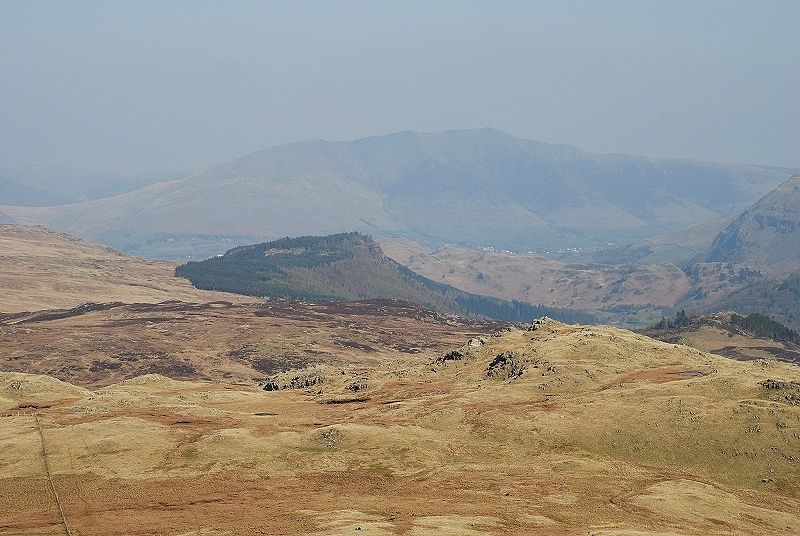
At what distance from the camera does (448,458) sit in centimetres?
8200

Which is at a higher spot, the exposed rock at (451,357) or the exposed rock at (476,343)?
the exposed rock at (476,343)

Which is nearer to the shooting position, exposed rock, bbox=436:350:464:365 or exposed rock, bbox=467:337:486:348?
exposed rock, bbox=436:350:464:365

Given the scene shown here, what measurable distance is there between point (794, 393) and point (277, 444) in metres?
60.3

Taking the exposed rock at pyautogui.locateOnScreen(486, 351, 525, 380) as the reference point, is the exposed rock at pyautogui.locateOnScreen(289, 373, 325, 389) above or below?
below

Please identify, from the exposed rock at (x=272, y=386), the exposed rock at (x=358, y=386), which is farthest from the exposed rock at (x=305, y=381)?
the exposed rock at (x=358, y=386)

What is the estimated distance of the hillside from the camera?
2576 inches

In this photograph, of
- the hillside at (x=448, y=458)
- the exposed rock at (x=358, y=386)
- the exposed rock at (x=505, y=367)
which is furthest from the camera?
the exposed rock at (x=358, y=386)

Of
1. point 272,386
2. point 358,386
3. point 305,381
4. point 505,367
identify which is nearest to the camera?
point 505,367

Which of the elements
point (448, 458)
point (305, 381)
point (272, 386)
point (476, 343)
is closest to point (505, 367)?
point (476, 343)

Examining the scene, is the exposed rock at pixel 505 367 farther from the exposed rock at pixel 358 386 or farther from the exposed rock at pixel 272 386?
the exposed rock at pixel 272 386

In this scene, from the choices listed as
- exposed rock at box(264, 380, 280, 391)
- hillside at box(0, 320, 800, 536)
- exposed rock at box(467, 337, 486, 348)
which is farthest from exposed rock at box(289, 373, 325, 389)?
exposed rock at box(467, 337, 486, 348)

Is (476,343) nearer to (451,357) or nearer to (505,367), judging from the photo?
(451,357)

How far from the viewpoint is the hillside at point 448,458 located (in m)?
65.4

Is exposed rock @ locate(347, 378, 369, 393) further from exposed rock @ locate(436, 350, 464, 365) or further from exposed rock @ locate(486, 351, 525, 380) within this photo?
exposed rock @ locate(486, 351, 525, 380)
